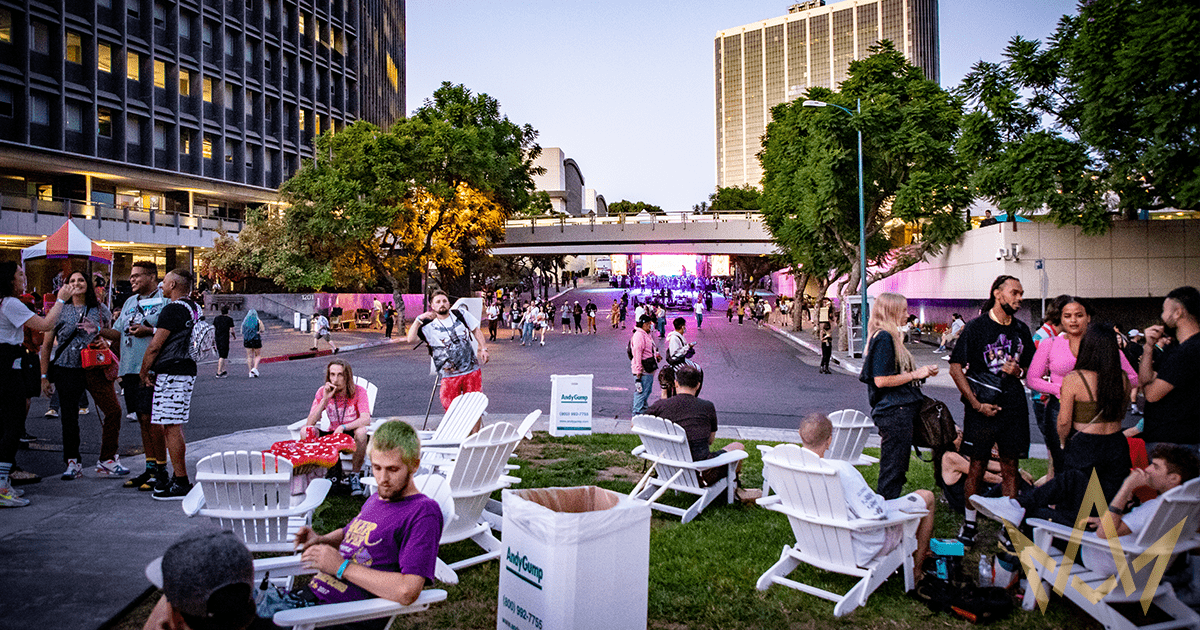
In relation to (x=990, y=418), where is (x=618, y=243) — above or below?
above

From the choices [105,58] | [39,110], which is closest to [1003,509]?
[39,110]

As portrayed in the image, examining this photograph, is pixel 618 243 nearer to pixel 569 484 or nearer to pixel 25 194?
pixel 25 194

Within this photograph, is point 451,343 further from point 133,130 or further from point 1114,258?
point 133,130

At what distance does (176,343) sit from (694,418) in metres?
4.63

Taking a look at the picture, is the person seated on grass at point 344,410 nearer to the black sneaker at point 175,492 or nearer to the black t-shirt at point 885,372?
the black sneaker at point 175,492

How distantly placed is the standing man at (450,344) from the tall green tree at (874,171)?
2077 cm

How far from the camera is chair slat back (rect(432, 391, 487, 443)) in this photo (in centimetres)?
692

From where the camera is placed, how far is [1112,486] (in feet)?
14.1

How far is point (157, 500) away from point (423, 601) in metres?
4.60

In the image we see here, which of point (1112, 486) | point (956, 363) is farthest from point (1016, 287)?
point (1112, 486)

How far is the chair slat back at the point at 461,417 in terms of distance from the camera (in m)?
6.92

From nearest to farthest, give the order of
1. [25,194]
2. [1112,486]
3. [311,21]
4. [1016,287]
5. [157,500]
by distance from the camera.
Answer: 1. [1112,486]
2. [1016,287]
3. [157,500]
4. [25,194]
5. [311,21]

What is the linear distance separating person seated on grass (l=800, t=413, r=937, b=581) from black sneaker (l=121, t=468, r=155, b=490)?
5864 mm

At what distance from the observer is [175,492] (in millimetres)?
6422
